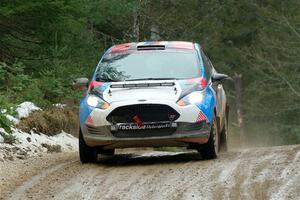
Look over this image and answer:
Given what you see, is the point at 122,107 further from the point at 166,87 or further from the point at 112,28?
the point at 112,28

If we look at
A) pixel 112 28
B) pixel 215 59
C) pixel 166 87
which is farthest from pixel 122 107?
pixel 215 59

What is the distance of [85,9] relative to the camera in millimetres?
19844

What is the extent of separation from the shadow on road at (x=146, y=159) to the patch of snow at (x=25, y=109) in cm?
299

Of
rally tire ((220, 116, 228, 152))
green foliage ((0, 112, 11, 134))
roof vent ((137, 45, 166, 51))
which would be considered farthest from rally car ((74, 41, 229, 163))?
rally tire ((220, 116, 228, 152))

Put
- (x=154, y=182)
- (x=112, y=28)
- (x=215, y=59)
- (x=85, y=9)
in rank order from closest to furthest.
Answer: (x=154, y=182), (x=85, y=9), (x=112, y=28), (x=215, y=59)

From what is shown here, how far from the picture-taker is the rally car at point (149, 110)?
35.2 ft

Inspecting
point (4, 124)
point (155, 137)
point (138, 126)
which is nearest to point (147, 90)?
point (138, 126)

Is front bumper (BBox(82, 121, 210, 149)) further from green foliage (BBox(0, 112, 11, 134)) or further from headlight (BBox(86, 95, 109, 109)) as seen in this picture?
green foliage (BBox(0, 112, 11, 134))

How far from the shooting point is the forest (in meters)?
18.0

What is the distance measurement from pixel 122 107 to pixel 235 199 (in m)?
3.16

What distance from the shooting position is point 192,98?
10.9 metres

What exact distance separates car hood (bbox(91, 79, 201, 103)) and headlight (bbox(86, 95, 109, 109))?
0.20ft

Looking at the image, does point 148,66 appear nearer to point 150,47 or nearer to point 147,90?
point 150,47

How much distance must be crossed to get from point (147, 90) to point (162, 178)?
74.3 inches
